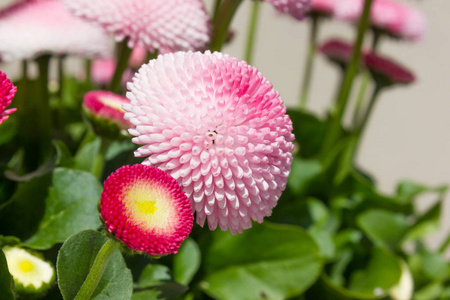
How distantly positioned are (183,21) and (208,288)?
24 centimetres

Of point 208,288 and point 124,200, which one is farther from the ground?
point 124,200

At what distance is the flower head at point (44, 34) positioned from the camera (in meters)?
0.42

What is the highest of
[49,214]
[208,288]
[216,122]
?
[216,122]

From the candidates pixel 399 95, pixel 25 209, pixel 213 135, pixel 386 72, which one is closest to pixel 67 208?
pixel 25 209

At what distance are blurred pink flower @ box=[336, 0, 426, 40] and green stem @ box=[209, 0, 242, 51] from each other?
27 centimetres

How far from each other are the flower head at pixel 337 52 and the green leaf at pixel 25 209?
436 mm

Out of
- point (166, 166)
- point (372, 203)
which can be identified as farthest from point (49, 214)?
point (372, 203)

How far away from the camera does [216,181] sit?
0.25 m

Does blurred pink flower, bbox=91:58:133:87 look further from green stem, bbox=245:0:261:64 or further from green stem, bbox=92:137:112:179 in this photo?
green stem, bbox=92:137:112:179

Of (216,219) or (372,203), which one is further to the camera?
(372,203)

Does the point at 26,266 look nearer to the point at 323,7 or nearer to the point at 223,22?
the point at 223,22

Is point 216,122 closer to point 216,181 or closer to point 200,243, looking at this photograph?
point 216,181

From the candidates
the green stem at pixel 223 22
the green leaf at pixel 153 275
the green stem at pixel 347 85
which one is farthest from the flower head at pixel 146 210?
the green stem at pixel 347 85

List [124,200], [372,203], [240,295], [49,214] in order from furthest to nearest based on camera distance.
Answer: [372,203], [240,295], [49,214], [124,200]
